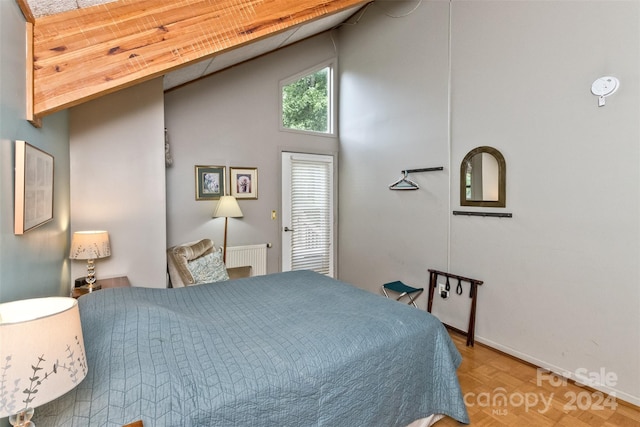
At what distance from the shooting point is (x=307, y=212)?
4.50 metres

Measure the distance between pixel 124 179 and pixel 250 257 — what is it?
175 cm

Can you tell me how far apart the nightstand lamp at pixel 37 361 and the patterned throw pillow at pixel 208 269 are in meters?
2.20

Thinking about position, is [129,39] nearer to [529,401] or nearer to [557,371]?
[529,401]

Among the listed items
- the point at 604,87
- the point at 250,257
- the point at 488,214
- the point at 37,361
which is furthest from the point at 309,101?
the point at 37,361

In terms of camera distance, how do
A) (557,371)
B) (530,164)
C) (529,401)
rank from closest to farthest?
(529,401) → (557,371) → (530,164)

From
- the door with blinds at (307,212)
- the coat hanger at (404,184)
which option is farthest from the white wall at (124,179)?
the coat hanger at (404,184)

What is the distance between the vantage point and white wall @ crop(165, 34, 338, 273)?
361cm

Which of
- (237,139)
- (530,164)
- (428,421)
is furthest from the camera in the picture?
(237,139)

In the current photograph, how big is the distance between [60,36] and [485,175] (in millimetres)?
3070

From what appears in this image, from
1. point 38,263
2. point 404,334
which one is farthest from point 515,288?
point 38,263

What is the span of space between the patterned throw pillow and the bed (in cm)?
86

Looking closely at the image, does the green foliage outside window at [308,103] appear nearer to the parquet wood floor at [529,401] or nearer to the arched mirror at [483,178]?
the arched mirror at [483,178]

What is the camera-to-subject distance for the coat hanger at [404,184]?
3.52m

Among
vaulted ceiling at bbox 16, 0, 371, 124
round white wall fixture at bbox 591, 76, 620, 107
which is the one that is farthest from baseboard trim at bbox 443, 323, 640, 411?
vaulted ceiling at bbox 16, 0, 371, 124
